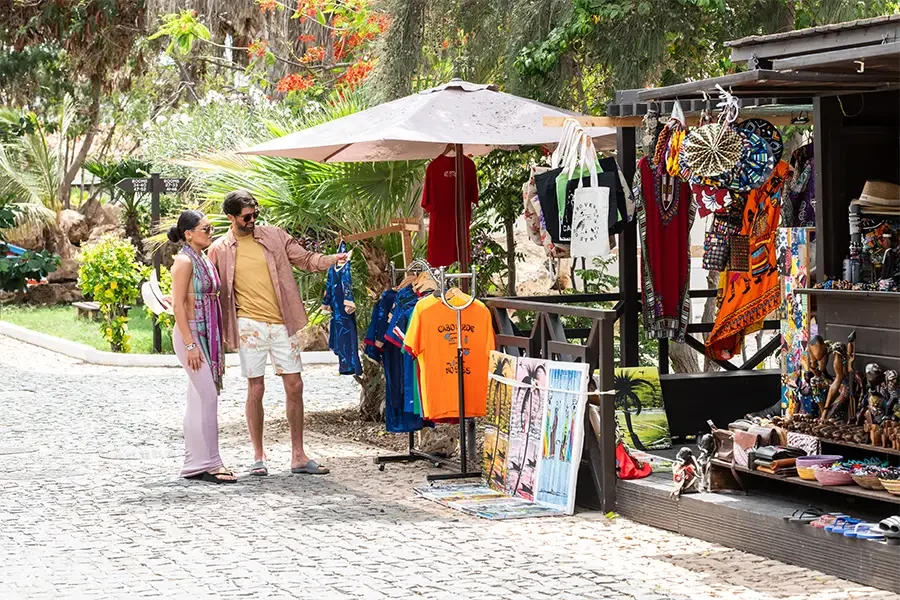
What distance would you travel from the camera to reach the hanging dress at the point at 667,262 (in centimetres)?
886

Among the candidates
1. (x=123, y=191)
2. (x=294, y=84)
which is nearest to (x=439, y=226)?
(x=294, y=84)

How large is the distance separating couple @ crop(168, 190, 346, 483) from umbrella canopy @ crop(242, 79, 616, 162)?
770 mm

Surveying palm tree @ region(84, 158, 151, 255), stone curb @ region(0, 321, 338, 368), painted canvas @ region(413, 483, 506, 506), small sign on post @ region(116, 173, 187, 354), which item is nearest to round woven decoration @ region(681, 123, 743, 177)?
painted canvas @ region(413, 483, 506, 506)

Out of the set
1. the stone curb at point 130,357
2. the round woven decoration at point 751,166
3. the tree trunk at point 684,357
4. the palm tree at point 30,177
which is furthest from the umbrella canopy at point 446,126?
the palm tree at point 30,177

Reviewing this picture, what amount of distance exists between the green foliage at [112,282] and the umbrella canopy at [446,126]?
881 centimetres

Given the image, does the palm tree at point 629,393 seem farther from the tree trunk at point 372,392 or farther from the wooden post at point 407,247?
the tree trunk at point 372,392

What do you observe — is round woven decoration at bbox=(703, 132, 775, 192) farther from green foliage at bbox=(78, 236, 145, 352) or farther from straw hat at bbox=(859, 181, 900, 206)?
green foliage at bbox=(78, 236, 145, 352)

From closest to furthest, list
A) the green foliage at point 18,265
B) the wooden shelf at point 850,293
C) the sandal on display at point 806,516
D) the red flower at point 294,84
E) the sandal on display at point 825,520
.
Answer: the sandal on display at point 825,520, the sandal on display at point 806,516, the wooden shelf at point 850,293, the red flower at point 294,84, the green foliage at point 18,265

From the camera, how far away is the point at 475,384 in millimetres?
9008

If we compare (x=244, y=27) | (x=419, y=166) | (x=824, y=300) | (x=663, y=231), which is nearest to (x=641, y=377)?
(x=663, y=231)

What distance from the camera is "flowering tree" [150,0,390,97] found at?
15383 mm

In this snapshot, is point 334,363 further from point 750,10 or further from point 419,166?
point 750,10

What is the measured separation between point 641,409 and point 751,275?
1.09 m

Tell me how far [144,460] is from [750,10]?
5.92 meters
